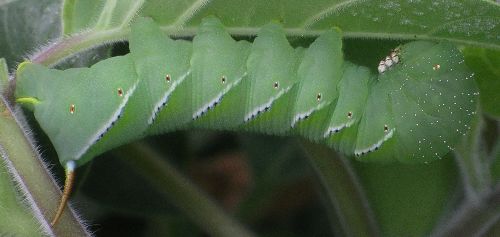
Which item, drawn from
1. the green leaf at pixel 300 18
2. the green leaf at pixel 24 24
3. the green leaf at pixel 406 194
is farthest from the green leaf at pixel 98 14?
the green leaf at pixel 406 194

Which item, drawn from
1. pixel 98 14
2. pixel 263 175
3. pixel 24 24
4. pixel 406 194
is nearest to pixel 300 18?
pixel 98 14

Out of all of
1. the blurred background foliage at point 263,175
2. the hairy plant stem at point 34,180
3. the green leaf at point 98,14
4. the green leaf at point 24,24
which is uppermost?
the green leaf at point 98,14

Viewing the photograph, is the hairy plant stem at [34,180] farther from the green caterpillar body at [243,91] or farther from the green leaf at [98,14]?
the green leaf at [98,14]

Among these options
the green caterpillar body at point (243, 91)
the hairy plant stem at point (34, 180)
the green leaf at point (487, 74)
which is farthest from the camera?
the green leaf at point (487, 74)

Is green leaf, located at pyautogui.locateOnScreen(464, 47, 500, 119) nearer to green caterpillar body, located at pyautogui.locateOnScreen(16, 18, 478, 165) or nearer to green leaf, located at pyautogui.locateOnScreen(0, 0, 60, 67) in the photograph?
Answer: green caterpillar body, located at pyautogui.locateOnScreen(16, 18, 478, 165)

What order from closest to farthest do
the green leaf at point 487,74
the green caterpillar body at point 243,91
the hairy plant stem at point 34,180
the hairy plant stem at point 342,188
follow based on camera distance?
the hairy plant stem at point 34,180
the green caterpillar body at point 243,91
the green leaf at point 487,74
the hairy plant stem at point 342,188

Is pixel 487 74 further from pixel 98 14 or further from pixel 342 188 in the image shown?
pixel 98 14
